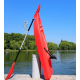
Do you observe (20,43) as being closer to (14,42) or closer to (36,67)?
(14,42)

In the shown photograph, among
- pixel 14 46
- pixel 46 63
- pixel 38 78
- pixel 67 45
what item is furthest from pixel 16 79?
pixel 67 45

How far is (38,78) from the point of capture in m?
5.29

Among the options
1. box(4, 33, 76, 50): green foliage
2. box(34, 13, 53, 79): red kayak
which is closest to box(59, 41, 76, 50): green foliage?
box(4, 33, 76, 50): green foliage

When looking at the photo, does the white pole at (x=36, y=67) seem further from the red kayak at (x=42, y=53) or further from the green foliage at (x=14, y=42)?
the green foliage at (x=14, y=42)

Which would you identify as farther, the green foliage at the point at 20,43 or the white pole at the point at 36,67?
the green foliage at the point at 20,43

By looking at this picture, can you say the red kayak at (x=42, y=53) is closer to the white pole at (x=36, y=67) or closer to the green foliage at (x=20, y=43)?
the white pole at (x=36, y=67)

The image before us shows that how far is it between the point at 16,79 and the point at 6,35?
3998 centimetres

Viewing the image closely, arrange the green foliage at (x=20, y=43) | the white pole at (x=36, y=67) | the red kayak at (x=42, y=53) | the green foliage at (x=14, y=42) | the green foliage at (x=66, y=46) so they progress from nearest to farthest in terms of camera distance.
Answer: the red kayak at (x=42, y=53) < the white pole at (x=36, y=67) < the green foliage at (x=14, y=42) < the green foliage at (x=20, y=43) < the green foliage at (x=66, y=46)

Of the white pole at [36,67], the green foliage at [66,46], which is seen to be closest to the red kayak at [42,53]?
the white pole at [36,67]

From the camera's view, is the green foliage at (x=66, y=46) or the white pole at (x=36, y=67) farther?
the green foliage at (x=66, y=46)

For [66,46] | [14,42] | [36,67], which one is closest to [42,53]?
[36,67]

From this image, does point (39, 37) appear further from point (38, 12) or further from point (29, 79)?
point (29, 79)

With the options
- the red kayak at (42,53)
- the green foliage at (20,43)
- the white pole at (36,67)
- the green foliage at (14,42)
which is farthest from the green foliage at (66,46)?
the red kayak at (42,53)

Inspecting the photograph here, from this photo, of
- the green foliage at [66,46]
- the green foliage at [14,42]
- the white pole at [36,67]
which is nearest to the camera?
the white pole at [36,67]
